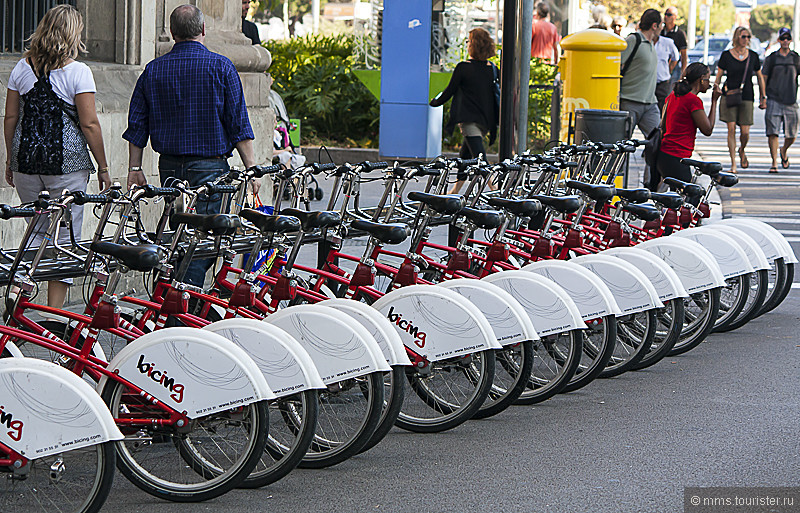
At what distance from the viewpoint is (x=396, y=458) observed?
5.23 m

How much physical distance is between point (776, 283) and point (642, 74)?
603cm

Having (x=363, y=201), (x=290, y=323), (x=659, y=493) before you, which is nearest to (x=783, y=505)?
(x=659, y=493)

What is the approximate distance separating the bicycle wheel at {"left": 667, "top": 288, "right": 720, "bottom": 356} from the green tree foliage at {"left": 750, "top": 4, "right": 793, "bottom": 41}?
106 meters

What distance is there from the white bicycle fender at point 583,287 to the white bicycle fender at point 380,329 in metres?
1.29

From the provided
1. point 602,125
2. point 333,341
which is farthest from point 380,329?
point 602,125

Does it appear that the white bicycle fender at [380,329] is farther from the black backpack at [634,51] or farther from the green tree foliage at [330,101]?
the green tree foliage at [330,101]

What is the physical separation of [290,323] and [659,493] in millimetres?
1619

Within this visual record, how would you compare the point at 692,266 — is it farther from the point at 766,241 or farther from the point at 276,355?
the point at 276,355

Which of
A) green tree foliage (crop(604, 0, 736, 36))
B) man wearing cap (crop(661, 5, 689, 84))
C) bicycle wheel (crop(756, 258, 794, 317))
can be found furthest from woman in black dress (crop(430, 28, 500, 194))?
green tree foliage (crop(604, 0, 736, 36))

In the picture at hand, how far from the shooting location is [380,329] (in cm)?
507

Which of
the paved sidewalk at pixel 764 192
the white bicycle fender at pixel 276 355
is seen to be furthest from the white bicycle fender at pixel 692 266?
the paved sidewalk at pixel 764 192

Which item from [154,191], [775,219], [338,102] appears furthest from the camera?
[338,102]

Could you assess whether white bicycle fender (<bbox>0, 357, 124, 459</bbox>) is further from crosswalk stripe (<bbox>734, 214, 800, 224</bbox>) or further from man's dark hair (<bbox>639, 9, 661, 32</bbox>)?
man's dark hair (<bbox>639, 9, 661, 32</bbox>)

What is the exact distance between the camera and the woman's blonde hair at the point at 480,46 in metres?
12.8
